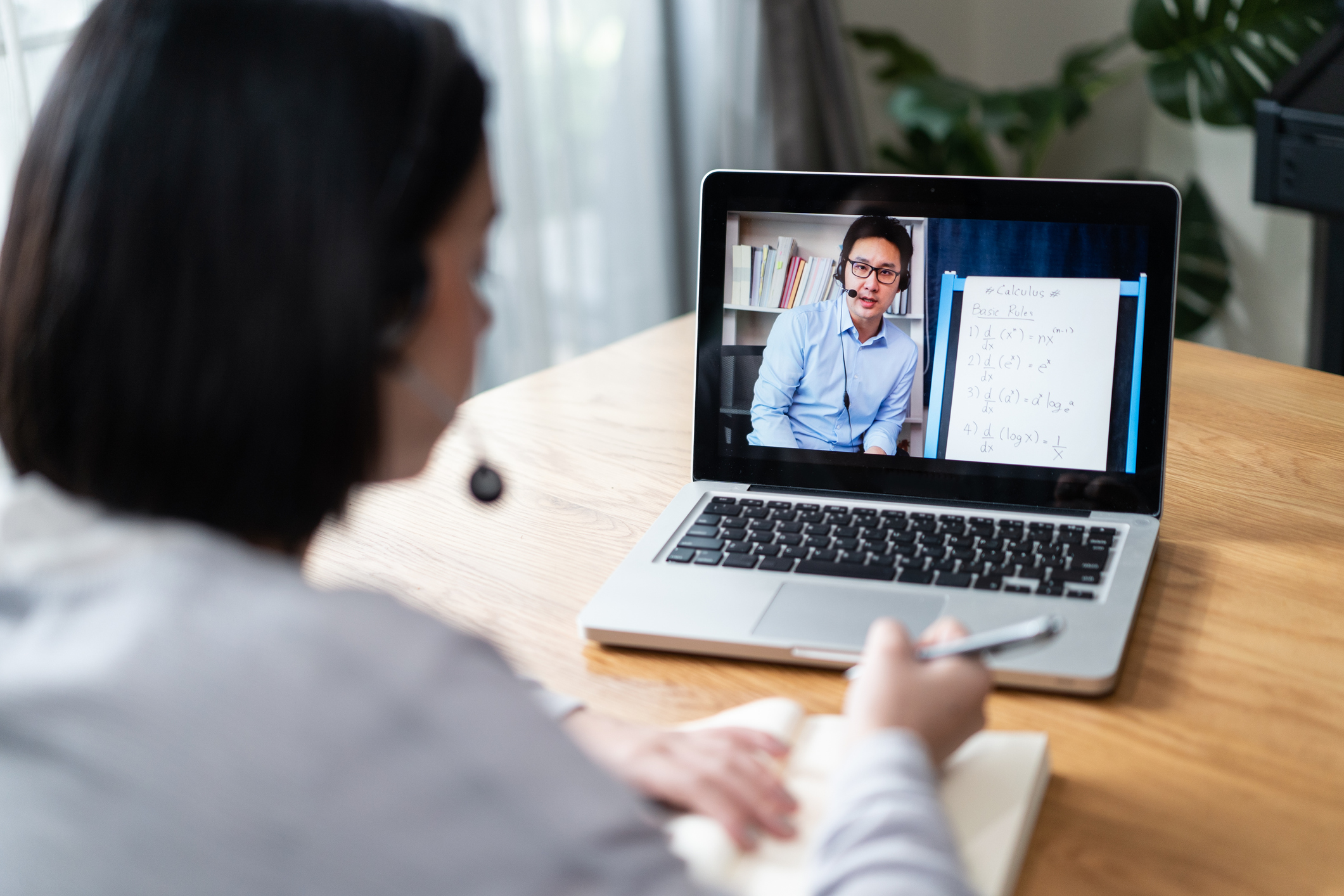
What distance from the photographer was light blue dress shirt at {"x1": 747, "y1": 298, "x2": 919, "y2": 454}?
2.71 ft

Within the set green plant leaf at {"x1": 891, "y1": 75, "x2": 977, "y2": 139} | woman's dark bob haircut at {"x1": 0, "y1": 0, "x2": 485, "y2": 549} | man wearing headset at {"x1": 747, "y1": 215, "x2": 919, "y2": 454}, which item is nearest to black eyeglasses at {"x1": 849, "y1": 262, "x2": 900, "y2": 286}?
man wearing headset at {"x1": 747, "y1": 215, "x2": 919, "y2": 454}

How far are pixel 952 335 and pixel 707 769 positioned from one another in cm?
41

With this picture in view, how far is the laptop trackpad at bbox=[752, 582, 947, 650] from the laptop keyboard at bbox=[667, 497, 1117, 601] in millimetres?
22

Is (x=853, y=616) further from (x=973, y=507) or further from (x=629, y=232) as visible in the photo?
(x=629, y=232)

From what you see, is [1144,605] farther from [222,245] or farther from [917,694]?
[222,245]

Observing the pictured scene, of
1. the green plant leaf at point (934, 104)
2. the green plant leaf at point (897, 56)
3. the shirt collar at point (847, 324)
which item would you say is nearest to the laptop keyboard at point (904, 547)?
the shirt collar at point (847, 324)

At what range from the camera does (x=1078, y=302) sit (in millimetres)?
810

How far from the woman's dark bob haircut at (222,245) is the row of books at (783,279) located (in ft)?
1.39

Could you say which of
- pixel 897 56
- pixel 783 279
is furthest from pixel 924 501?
pixel 897 56

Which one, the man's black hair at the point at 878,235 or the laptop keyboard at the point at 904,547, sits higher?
the man's black hair at the point at 878,235

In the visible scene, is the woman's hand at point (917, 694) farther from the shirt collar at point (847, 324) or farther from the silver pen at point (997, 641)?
the shirt collar at point (847, 324)

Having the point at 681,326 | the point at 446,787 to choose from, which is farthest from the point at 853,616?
the point at 681,326

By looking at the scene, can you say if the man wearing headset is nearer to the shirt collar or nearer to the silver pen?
the shirt collar

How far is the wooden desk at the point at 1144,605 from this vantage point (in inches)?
20.7
